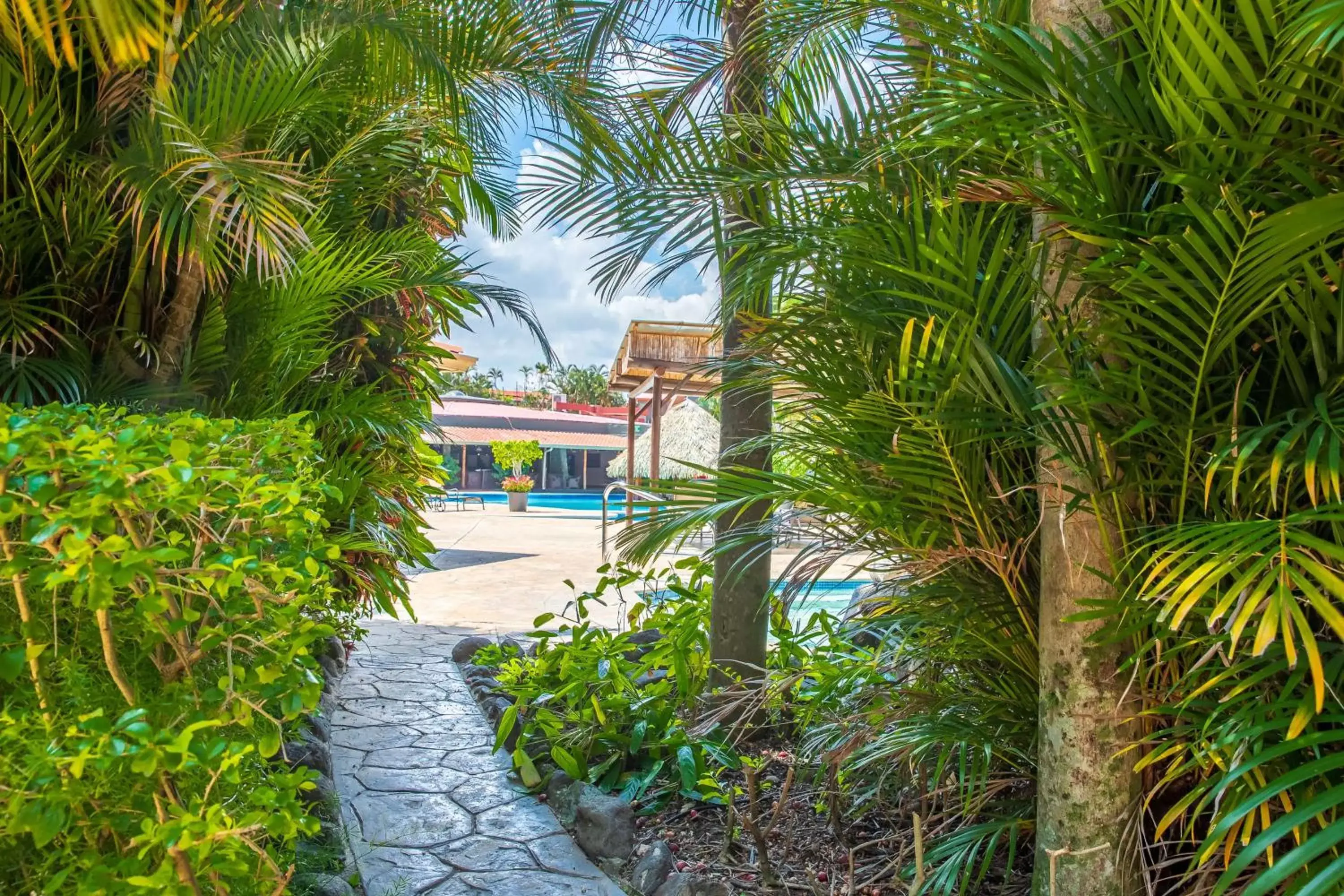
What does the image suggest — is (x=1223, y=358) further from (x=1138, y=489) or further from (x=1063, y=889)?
(x=1063, y=889)

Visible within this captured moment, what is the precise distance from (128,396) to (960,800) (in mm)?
Answer: 2458

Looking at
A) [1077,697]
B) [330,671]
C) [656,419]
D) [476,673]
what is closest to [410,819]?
[330,671]

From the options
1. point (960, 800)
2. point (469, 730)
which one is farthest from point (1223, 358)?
point (469, 730)

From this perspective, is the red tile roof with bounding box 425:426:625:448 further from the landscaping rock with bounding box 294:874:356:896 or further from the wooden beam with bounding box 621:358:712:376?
the landscaping rock with bounding box 294:874:356:896

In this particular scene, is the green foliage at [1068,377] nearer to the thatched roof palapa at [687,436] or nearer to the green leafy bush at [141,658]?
the green leafy bush at [141,658]

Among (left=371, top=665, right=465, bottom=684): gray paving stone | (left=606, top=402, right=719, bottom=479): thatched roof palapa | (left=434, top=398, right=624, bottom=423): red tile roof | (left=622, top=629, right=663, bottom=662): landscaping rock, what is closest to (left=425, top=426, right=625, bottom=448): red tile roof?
(left=434, top=398, right=624, bottom=423): red tile roof

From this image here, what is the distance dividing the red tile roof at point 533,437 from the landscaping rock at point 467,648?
16938mm

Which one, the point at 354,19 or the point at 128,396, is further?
the point at 354,19

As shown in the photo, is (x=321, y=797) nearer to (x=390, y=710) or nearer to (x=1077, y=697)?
(x=390, y=710)

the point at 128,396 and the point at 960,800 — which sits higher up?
the point at 128,396

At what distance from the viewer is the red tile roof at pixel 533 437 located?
2344cm

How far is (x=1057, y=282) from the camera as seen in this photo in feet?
5.05

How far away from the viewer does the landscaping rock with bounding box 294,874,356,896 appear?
6.95 feet

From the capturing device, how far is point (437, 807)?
2924mm
